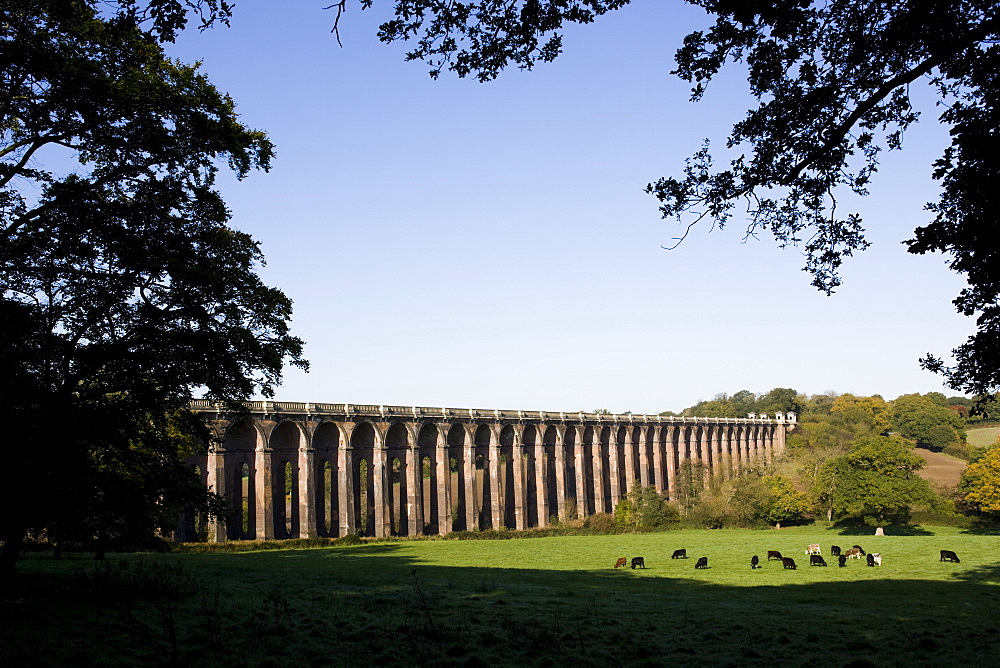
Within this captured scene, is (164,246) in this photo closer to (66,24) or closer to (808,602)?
(66,24)

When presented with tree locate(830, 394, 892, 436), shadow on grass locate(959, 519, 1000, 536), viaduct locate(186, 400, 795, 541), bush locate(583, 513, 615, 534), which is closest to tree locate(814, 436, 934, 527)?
shadow on grass locate(959, 519, 1000, 536)

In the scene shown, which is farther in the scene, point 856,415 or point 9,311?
point 856,415

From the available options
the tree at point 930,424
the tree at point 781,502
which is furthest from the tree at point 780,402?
the tree at point 781,502

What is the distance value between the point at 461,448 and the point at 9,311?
183 ft

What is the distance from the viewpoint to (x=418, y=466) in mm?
64062

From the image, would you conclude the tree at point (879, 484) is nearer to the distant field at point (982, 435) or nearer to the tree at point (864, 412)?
the tree at point (864, 412)

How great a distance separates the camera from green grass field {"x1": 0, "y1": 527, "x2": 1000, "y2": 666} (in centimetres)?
1213

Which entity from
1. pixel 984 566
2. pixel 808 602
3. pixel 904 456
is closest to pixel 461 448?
pixel 904 456

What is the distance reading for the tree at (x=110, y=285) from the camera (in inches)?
590

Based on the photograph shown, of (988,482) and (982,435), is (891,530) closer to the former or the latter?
(988,482)

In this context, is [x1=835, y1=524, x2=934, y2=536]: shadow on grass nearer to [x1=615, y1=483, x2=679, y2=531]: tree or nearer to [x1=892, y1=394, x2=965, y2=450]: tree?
[x1=615, y1=483, x2=679, y2=531]: tree

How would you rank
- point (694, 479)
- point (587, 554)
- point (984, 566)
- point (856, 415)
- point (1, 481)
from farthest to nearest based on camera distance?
point (856, 415), point (694, 479), point (587, 554), point (984, 566), point (1, 481)

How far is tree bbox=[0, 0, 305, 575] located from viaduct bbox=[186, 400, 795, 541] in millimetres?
17919

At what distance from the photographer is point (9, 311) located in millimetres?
15203
